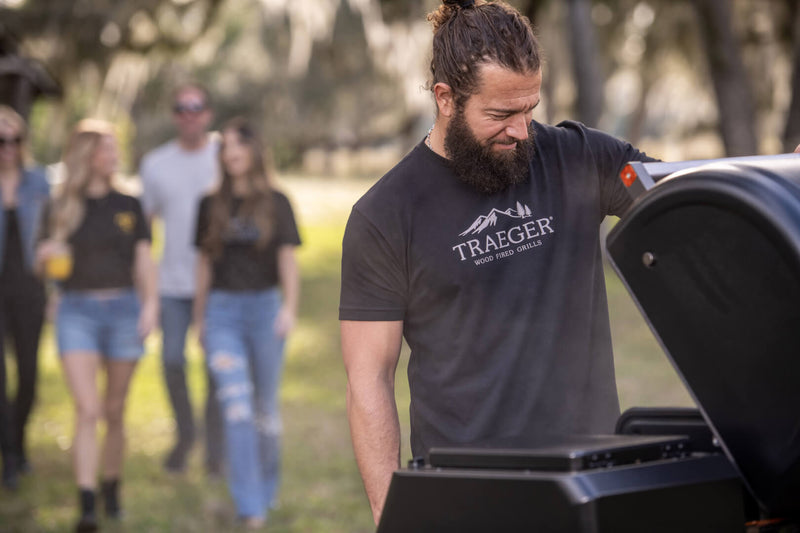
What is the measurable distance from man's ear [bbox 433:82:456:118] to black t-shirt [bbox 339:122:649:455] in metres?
0.11

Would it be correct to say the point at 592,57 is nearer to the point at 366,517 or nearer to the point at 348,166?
the point at 366,517

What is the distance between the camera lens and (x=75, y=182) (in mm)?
6441

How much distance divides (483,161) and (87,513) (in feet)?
13.5

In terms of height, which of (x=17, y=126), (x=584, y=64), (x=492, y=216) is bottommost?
(x=492, y=216)

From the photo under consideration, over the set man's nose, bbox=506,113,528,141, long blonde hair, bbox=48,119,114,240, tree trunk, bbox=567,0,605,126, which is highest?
tree trunk, bbox=567,0,605,126

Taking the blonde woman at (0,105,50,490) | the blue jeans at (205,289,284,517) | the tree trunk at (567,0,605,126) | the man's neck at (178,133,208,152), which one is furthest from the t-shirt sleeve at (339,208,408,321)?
the tree trunk at (567,0,605,126)

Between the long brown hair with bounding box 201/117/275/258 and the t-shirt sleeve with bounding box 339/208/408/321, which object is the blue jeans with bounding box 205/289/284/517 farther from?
the t-shirt sleeve with bounding box 339/208/408/321

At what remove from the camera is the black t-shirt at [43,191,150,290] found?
20.7 ft

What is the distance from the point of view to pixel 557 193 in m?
2.84

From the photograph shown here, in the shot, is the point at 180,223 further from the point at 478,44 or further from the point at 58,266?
the point at 478,44

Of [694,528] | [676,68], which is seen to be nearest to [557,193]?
[694,528]

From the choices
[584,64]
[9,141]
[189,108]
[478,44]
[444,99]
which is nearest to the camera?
[478,44]

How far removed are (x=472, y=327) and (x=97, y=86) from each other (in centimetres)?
1635

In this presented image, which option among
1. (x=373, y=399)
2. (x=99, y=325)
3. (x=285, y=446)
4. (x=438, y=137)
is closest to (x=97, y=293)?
(x=99, y=325)
